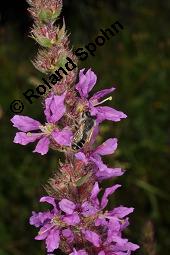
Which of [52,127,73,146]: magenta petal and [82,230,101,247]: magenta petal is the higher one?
[52,127,73,146]: magenta petal

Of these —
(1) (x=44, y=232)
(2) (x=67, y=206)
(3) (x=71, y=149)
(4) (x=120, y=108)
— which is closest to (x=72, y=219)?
(2) (x=67, y=206)

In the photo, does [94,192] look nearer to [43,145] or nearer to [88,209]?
[88,209]

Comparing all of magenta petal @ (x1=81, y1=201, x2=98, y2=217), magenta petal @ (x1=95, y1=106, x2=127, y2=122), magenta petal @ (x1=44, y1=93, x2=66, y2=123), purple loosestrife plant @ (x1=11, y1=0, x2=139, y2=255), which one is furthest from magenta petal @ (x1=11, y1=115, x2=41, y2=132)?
magenta petal @ (x1=81, y1=201, x2=98, y2=217)

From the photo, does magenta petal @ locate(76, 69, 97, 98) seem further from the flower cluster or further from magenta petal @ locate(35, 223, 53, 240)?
magenta petal @ locate(35, 223, 53, 240)

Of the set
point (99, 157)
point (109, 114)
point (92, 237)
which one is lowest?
point (92, 237)

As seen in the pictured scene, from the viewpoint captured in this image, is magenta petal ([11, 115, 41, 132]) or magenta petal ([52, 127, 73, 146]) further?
magenta petal ([11, 115, 41, 132])

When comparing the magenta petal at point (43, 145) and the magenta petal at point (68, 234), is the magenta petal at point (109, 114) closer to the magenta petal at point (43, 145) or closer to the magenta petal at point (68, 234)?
the magenta petal at point (43, 145)

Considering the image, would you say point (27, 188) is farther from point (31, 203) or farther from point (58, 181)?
point (58, 181)

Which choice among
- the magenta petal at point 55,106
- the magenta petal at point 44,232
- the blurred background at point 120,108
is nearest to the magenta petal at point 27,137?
the magenta petal at point 55,106
